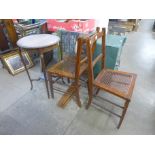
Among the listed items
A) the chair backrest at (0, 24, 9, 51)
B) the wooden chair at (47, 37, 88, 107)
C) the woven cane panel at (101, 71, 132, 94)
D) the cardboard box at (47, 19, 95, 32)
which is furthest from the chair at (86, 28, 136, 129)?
the chair backrest at (0, 24, 9, 51)

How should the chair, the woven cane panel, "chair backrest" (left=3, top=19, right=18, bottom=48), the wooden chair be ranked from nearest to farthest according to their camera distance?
the chair → the woven cane panel → the wooden chair → "chair backrest" (left=3, top=19, right=18, bottom=48)

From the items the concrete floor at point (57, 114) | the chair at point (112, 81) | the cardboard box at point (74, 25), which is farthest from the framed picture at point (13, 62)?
the chair at point (112, 81)

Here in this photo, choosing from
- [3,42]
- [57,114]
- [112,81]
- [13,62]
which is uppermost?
[3,42]

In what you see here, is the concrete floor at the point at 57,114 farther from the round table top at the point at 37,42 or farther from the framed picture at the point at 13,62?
the round table top at the point at 37,42

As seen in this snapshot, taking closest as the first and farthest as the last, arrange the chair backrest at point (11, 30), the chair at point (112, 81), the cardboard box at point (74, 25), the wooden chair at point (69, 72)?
the chair at point (112, 81), the wooden chair at point (69, 72), the cardboard box at point (74, 25), the chair backrest at point (11, 30)

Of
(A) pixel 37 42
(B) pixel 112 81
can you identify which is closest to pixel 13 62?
(A) pixel 37 42

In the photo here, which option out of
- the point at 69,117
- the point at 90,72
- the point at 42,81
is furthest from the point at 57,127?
the point at 42,81

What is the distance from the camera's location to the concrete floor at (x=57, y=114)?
150 cm

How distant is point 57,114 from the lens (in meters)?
1.68

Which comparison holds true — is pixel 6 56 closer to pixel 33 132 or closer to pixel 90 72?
pixel 33 132

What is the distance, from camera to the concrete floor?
1.50 m

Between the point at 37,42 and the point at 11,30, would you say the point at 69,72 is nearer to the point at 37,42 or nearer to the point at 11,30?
the point at 37,42

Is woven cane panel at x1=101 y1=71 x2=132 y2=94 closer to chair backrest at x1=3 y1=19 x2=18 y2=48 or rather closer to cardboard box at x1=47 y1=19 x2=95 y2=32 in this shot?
cardboard box at x1=47 y1=19 x2=95 y2=32
